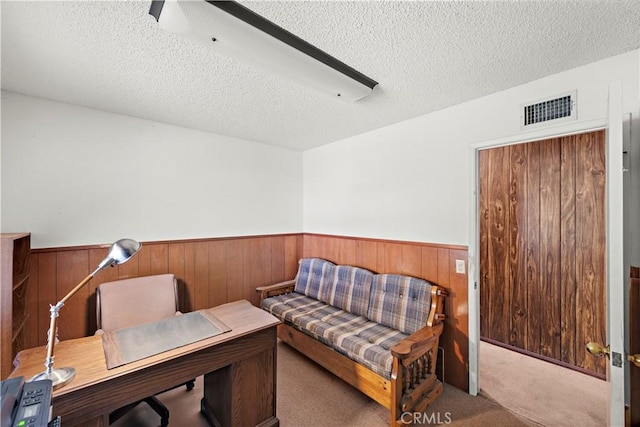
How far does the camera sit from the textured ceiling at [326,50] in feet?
4.14

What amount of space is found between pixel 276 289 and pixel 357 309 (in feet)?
3.55

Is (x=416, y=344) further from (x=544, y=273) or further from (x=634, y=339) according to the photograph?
(x=544, y=273)

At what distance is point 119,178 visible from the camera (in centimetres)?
252

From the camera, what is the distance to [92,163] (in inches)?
94.1

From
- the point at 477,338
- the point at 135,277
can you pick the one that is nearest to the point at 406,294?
the point at 477,338

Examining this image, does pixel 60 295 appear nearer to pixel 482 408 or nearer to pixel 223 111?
pixel 223 111

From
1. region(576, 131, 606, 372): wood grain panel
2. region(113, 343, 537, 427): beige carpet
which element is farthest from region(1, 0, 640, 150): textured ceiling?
region(113, 343, 537, 427): beige carpet

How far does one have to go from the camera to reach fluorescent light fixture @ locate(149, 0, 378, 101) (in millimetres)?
1200

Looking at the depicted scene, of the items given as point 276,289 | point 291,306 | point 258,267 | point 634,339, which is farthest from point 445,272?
point 258,267

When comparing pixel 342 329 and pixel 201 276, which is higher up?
pixel 201 276

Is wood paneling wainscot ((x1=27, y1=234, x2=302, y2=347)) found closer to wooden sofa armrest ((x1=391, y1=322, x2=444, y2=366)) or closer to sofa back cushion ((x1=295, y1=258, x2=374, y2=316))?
sofa back cushion ((x1=295, y1=258, x2=374, y2=316))

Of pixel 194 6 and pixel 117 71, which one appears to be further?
pixel 117 71

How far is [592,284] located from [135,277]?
424cm

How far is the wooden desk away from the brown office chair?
2.22ft
